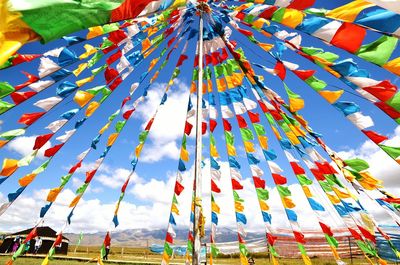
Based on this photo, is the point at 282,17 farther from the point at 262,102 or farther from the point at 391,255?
the point at 391,255

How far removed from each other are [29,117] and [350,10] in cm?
494

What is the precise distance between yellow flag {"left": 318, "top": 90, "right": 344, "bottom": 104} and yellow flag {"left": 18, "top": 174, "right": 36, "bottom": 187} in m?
5.44

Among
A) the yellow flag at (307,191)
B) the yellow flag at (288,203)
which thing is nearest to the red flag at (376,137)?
→ the yellow flag at (307,191)

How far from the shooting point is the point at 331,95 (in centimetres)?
438

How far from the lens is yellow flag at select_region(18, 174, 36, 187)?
5.61 m

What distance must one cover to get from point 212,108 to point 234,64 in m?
1.43

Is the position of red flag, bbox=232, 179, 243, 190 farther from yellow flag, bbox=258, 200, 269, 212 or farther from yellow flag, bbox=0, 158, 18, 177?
yellow flag, bbox=0, 158, 18, 177

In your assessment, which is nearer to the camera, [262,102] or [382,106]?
[382,106]

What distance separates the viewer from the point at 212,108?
27.6 feet

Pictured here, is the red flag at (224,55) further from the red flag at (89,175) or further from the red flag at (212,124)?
the red flag at (89,175)

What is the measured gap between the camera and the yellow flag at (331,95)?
4.30 metres

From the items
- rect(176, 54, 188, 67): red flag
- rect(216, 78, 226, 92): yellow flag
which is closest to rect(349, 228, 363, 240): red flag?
rect(216, 78, 226, 92): yellow flag

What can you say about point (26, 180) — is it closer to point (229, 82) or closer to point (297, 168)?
point (229, 82)

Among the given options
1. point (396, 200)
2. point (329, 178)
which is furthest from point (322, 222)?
point (396, 200)
